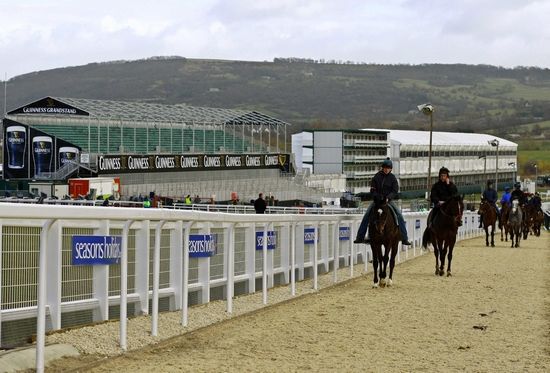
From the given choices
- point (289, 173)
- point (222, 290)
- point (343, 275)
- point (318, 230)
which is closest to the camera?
point (222, 290)

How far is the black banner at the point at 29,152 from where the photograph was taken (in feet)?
244

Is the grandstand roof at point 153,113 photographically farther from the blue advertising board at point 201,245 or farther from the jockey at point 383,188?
Answer: the blue advertising board at point 201,245

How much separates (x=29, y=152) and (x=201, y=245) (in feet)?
206

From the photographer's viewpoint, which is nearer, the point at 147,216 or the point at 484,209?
the point at 147,216

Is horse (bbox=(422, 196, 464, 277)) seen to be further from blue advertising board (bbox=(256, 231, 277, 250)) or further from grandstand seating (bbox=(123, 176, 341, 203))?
grandstand seating (bbox=(123, 176, 341, 203))

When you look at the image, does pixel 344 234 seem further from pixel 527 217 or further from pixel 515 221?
pixel 527 217

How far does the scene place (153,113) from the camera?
84.4 meters

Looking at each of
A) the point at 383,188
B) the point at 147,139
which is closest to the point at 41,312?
the point at 383,188

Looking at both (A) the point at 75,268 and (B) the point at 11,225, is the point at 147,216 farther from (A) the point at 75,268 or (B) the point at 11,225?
(B) the point at 11,225

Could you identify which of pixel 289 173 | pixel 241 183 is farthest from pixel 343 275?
pixel 289 173

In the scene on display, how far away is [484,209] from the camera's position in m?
36.7

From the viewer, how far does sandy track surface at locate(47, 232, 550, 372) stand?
9.81 m

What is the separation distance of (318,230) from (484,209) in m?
16.9

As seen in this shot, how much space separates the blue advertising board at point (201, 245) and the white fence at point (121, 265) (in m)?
0.22
